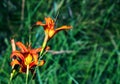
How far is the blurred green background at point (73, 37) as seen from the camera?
82.8 inches

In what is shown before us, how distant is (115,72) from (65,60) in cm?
33

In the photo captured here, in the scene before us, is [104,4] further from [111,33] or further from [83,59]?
[83,59]

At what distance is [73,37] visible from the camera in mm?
2422

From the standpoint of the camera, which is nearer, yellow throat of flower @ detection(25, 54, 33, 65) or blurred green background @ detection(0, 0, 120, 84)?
yellow throat of flower @ detection(25, 54, 33, 65)

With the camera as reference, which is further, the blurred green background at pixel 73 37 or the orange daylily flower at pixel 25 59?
the blurred green background at pixel 73 37

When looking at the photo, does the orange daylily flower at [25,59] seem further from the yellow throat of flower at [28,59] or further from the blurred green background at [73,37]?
the blurred green background at [73,37]

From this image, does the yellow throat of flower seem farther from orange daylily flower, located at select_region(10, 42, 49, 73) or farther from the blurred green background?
the blurred green background

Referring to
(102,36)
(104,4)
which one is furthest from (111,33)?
(104,4)

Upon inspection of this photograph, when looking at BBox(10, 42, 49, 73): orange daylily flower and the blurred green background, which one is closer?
BBox(10, 42, 49, 73): orange daylily flower

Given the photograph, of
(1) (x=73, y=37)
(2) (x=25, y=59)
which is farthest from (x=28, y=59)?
(1) (x=73, y=37)

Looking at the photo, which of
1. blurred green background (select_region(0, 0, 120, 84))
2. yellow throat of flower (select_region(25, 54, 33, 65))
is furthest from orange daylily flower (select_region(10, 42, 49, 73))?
blurred green background (select_region(0, 0, 120, 84))

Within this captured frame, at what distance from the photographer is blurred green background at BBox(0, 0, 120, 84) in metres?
2.10

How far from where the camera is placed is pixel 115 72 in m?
2.25

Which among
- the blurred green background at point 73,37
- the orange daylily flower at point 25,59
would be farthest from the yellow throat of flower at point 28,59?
the blurred green background at point 73,37
